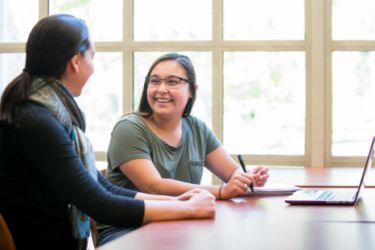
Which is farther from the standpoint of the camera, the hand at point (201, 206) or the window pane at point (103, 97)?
the window pane at point (103, 97)

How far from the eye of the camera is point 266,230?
1444 mm

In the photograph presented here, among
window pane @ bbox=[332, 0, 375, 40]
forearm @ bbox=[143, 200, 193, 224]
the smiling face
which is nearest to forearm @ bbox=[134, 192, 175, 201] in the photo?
forearm @ bbox=[143, 200, 193, 224]

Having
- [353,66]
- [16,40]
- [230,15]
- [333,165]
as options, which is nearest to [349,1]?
[353,66]

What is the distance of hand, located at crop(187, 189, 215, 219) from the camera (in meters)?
1.62

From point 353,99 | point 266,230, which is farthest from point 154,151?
point 353,99

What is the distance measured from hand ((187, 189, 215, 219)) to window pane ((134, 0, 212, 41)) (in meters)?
2.40

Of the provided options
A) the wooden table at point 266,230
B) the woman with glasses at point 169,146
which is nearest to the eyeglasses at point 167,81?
the woman with glasses at point 169,146

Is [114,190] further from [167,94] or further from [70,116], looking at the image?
[167,94]

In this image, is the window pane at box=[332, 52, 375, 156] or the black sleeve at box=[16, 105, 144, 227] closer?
the black sleeve at box=[16, 105, 144, 227]

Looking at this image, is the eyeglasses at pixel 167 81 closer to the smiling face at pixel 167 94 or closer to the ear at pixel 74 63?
the smiling face at pixel 167 94

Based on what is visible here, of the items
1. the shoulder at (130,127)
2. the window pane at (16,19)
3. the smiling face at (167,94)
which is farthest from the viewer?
the window pane at (16,19)

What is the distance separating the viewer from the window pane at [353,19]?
12.5 ft

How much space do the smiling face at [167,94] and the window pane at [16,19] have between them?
78.5 inches

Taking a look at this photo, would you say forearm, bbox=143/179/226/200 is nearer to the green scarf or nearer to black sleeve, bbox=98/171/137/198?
black sleeve, bbox=98/171/137/198
